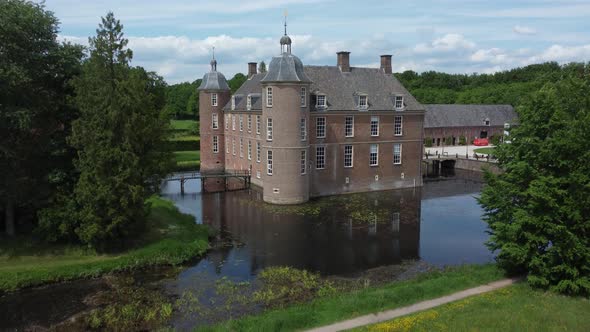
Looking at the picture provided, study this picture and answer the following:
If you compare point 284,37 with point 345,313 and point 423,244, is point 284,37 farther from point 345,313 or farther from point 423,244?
point 345,313

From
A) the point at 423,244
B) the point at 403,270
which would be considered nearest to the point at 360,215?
the point at 423,244

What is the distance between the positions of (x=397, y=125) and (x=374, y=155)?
10.2 feet

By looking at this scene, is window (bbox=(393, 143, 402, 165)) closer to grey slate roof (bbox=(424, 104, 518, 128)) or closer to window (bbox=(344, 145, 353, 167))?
window (bbox=(344, 145, 353, 167))

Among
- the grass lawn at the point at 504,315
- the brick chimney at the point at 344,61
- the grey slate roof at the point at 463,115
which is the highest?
the brick chimney at the point at 344,61

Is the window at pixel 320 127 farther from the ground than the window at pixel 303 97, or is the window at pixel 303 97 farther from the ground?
the window at pixel 303 97

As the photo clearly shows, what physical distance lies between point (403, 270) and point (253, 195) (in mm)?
16735

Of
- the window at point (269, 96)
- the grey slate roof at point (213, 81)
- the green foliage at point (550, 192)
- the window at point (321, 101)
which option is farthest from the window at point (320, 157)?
the green foliage at point (550, 192)

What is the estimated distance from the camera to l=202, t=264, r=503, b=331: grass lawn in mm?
13028

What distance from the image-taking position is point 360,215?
28188mm

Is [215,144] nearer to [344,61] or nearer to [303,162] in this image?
[344,61]

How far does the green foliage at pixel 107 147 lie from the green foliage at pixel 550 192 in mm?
14388

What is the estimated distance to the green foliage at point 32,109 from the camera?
17953 millimetres

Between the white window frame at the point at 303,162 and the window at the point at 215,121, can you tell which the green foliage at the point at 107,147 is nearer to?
the white window frame at the point at 303,162

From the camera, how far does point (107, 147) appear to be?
64.5ft
